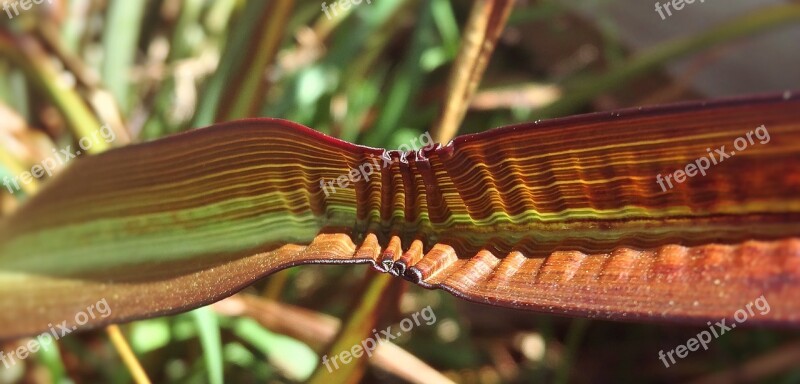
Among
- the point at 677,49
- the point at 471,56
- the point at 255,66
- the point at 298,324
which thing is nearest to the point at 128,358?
the point at 298,324

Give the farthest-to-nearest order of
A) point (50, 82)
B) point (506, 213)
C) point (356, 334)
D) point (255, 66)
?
point (50, 82) → point (255, 66) → point (356, 334) → point (506, 213)

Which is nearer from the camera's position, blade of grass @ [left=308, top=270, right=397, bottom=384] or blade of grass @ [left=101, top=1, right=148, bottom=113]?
blade of grass @ [left=308, top=270, right=397, bottom=384]

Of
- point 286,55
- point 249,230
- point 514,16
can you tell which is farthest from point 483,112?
point 249,230

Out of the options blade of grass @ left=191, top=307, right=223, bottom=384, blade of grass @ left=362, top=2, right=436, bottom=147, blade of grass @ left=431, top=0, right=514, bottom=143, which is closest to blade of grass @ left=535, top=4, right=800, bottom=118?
blade of grass @ left=362, top=2, right=436, bottom=147

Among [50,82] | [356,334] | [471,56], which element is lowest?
[356,334]

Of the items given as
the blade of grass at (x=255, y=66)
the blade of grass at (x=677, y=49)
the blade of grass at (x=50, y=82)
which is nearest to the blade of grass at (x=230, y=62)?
the blade of grass at (x=255, y=66)

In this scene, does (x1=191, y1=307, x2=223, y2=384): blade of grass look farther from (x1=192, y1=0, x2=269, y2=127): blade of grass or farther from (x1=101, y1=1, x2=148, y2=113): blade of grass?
(x1=101, y1=1, x2=148, y2=113): blade of grass

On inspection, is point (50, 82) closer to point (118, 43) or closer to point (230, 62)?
point (118, 43)

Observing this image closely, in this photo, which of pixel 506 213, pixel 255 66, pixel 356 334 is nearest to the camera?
pixel 506 213
